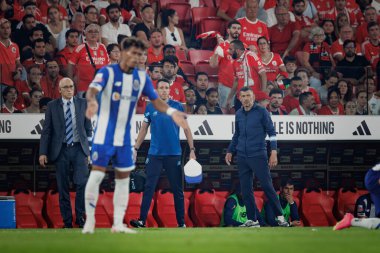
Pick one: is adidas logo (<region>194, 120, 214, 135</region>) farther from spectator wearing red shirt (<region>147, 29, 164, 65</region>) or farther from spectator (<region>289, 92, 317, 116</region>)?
spectator wearing red shirt (<region>147, 29, 164, 65</region>)

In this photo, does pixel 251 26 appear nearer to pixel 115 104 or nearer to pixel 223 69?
pixel 223 69

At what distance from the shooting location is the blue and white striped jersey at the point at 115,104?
11055mm

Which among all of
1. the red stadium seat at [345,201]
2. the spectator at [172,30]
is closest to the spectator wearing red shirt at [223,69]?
the spectator at [172,30]

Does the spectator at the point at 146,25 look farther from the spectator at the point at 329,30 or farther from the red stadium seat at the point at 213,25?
the spectator at the point at 329,30

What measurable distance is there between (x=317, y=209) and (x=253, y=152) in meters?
3.76

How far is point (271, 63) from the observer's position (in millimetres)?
19016

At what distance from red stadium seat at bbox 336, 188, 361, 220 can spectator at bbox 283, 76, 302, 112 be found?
211 cm

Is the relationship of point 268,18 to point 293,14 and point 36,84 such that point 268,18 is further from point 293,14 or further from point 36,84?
point 36,84

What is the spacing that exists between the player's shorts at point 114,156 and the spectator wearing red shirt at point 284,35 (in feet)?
32.9

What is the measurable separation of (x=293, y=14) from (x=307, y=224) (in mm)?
5587

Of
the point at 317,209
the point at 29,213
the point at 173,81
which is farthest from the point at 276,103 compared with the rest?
the point at 29,213

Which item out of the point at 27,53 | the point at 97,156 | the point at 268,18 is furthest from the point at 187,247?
the point at 268,18

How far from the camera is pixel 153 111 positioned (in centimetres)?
1514

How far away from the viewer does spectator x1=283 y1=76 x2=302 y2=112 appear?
17641mm
